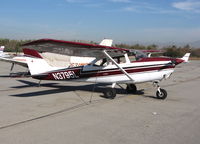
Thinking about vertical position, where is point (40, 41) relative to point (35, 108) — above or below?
above

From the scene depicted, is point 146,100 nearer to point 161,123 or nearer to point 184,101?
Answer: point 184,101

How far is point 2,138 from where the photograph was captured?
433 centimetres

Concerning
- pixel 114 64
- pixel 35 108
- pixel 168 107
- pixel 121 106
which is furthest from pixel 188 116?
pixel 35 108

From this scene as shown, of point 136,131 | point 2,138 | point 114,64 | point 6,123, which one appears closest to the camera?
point 2,138

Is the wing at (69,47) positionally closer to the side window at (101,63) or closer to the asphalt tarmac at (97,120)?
the side window at (101,63)

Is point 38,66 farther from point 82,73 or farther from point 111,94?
point 111,94

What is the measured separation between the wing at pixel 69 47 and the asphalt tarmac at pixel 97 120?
5.65ft

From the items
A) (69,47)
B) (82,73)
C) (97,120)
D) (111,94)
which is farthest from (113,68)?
(97,120)

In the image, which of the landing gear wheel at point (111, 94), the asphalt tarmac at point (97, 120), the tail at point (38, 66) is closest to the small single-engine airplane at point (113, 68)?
the landing gear wheel at point (111, 94)

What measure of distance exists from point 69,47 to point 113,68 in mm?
2069

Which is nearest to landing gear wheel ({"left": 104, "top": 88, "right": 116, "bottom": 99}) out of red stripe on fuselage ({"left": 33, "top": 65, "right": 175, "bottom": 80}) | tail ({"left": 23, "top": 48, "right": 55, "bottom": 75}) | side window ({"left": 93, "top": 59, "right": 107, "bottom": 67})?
red stripe on fuselage ({"left": 33, "top": 65, "right": 175, "bottom": 80})

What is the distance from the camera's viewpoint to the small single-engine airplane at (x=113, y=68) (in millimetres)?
8155

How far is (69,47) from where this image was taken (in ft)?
25.5

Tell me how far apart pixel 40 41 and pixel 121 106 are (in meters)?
3.16
